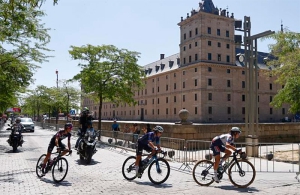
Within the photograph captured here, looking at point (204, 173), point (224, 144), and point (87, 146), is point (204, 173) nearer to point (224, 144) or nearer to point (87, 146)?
point (224, 144)

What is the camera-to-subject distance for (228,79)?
64.0m

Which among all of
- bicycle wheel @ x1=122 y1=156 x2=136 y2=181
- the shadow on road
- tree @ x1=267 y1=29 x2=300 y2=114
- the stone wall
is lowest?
the shadow on road

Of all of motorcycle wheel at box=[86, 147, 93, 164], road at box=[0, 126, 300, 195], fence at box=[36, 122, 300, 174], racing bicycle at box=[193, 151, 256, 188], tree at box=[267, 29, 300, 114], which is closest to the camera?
road at box=[0, 126, 300, 195]

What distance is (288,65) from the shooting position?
46.8ft

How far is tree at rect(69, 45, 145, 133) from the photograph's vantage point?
23109 millimetres

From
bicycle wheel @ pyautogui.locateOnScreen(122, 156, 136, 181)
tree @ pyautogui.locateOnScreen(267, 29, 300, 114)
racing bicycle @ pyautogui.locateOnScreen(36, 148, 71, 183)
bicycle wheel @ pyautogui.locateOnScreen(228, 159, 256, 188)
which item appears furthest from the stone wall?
racing bicycle @ pyautogui.locateOnScreen(36, 148, 71, 183)

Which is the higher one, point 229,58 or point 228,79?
point 229,58

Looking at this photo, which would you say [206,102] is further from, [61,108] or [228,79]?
[61,108]

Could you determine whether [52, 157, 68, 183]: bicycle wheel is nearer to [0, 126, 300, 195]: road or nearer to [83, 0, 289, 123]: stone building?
[0, 126, 300, 195]: road

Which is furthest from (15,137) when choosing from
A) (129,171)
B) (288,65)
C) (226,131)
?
(288,65)

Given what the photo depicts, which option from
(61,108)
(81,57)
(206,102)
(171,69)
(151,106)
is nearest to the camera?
(81,57)

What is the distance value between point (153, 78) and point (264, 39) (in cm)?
6570

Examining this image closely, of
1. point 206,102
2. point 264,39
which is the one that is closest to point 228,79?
point 206,102

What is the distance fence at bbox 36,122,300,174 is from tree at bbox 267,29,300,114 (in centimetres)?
232
